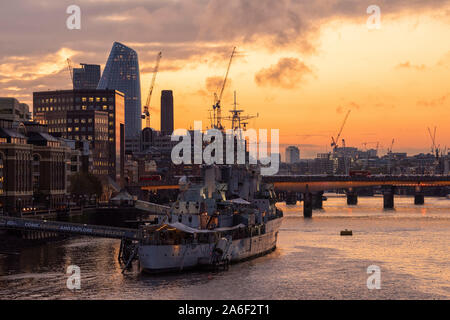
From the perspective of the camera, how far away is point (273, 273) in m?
83.8

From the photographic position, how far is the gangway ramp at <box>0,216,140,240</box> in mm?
90875

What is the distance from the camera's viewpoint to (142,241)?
262 feet

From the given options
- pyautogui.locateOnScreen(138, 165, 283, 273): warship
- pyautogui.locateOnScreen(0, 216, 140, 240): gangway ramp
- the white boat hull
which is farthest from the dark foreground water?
pyautogui.locateOnScreen(0, 216, 140, 240): gangway ramp

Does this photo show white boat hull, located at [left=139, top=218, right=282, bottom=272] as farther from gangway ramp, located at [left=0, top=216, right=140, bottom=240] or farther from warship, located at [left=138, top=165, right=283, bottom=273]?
gangway ramp, located at [left=0, top=216, right=140, bottom=240]

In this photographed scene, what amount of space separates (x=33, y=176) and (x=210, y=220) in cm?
8654

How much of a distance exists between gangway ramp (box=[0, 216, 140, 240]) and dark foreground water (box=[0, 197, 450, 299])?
3882 mm

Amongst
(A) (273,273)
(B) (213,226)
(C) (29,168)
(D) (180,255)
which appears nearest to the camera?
(D) (180,255)

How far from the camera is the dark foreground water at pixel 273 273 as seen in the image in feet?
233

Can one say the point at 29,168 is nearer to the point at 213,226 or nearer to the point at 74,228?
the point at 74,228

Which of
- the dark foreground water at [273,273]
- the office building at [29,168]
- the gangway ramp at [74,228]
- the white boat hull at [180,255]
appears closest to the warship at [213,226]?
the white boat hull at [180,255]

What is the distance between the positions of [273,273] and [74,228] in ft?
87.8

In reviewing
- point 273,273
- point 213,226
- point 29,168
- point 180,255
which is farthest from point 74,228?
point 29,168
